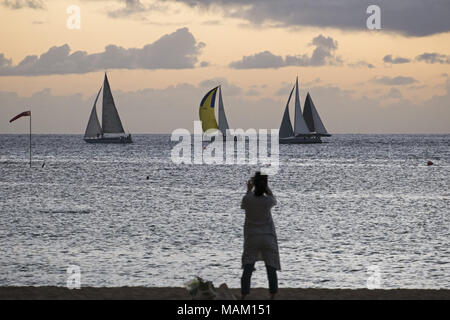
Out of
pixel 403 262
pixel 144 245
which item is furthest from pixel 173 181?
pixel 403 262

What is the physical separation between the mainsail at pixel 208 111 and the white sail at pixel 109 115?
1402 centimetres

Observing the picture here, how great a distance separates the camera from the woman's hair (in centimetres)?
1020

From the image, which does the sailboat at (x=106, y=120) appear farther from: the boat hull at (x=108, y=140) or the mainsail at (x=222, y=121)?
the mainsail at (x=222, y=121)

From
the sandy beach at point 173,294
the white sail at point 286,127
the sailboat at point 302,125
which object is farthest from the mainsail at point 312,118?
the sandy beach at point 173,294

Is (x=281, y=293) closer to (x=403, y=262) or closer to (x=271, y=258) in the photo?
(x=271, y=258)

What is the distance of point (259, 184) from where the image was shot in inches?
403

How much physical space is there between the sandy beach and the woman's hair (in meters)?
1.94

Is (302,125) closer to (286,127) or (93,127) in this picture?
(286,127)

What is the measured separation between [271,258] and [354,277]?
8046 mm

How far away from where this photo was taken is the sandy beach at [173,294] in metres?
11.2

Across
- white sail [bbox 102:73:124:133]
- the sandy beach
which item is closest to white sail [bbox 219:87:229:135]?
white sail [bbox 102:73:124:133]

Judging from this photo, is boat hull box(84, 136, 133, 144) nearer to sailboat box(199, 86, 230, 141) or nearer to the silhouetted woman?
sailboat box(199, 86, 230, 141)

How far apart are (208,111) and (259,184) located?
101m
